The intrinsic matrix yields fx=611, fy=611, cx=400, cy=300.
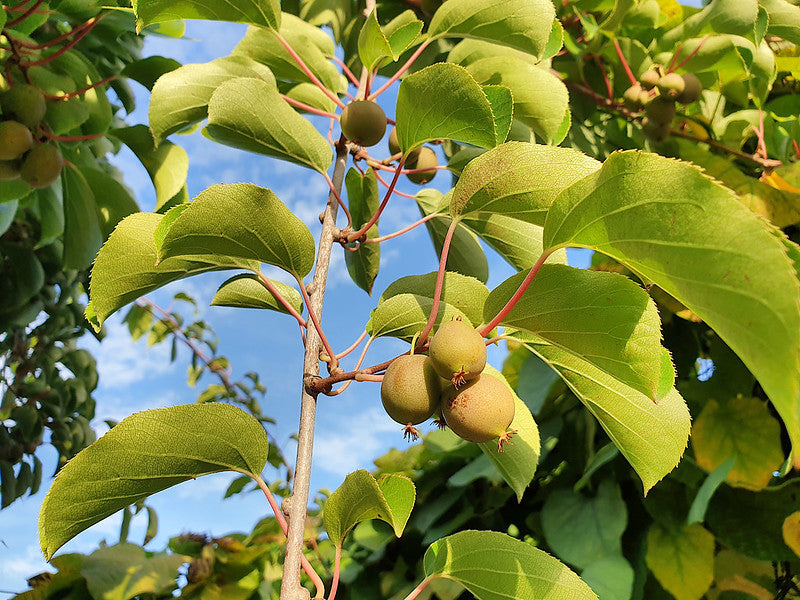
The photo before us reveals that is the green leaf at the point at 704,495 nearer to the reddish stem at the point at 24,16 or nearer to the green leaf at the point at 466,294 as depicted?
the green leaf at the point at 466,294

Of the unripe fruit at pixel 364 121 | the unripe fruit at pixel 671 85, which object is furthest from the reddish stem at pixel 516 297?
the unripe fruit at pixel 671 85

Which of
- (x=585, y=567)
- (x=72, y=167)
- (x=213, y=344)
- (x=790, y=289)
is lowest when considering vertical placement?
(x=213, y=344)

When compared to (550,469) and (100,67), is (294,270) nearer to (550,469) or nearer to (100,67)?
(550,469)

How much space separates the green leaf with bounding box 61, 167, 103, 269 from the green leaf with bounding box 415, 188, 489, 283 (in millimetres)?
1049

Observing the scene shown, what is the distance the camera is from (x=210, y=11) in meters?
0.93

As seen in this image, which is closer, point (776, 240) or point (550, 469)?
point (776, 240)

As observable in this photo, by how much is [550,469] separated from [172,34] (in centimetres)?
166

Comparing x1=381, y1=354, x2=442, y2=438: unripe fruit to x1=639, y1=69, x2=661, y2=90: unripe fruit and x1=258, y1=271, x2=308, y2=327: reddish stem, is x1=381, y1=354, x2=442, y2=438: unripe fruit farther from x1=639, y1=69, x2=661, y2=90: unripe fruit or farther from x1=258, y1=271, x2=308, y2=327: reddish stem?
x1=639, y1=69, x2=661, y2=90: unripe fruit

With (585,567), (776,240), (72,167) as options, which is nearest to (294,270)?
(776,240)

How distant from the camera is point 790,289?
350mm

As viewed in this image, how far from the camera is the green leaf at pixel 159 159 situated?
1.39 m

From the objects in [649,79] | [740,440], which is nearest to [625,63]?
[649,79]

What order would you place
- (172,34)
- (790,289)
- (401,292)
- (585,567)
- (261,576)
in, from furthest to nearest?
(172,34), (261,576), (585,567), (401,292), (790,289)

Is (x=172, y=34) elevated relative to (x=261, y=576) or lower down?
elevated
